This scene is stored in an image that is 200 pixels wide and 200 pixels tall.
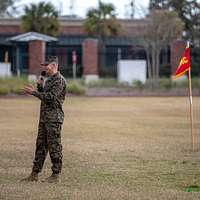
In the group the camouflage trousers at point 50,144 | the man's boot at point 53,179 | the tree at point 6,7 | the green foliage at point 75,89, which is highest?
→ the tree at point 6,7

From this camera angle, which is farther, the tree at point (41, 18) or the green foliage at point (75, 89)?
the tree at point (41, 18)

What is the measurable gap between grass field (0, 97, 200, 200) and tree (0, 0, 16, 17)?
35.2m

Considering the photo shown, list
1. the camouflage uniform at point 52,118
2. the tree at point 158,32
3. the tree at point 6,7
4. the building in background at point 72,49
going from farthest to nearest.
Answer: the tree at point 6,7 → the building in background at point 72,49 → the tree at point 158,32 → the camouflage uniform at point 52,118

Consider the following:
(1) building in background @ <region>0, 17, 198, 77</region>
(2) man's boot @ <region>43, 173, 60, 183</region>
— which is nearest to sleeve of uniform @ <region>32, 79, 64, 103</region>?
(2) man's boot @ <region>43, 173, 60, 183</region>

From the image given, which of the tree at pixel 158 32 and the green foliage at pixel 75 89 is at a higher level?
the tree at pixel 158 32

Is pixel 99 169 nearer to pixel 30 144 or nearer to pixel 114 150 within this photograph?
pixel 114 150

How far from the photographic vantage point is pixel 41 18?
53656 mm

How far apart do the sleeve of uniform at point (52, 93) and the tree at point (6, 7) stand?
160 feet

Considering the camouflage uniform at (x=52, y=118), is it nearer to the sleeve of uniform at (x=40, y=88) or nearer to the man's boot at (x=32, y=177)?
the sleeve of uniform at (x=40, y=88)

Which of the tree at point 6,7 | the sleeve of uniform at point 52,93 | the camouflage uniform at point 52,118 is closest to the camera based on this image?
the sleeve of uniform at point 52,93

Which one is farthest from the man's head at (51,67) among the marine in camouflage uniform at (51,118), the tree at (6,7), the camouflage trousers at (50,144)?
the tree at (6,7)

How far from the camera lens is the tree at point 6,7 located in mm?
59181

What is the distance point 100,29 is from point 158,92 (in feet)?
47.4

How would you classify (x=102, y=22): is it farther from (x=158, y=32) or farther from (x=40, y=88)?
(x=40, y=88)
